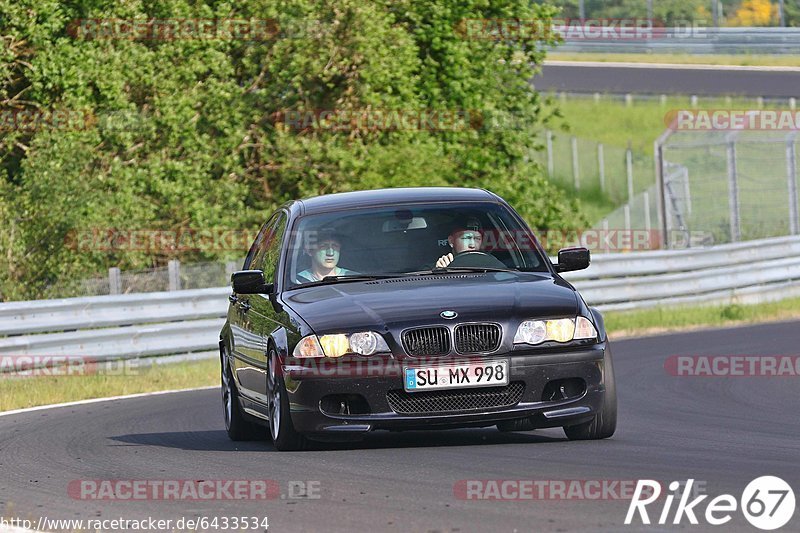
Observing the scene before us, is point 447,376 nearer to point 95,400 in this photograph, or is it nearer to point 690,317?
point 95,400

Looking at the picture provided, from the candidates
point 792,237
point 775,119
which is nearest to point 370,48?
point 792,237

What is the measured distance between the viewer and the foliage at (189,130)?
80.6ft

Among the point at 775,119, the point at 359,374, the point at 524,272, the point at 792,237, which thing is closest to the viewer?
the point at 359,374

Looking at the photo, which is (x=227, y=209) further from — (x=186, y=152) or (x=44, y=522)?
(x=44, y=522)

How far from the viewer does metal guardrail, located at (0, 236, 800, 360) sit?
18.9 m

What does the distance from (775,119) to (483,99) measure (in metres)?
13.6

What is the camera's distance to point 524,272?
33.6 ft

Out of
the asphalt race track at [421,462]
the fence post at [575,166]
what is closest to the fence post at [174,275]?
the asphalt race track at [421,462]

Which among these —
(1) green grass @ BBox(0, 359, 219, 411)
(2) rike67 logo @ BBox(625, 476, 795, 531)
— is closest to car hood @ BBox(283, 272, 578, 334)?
(2) rike67 logo @ BBox(625, 476, 795, 531)

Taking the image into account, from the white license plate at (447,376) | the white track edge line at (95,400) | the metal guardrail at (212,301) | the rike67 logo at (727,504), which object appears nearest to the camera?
the rike67 logo at (727,504)

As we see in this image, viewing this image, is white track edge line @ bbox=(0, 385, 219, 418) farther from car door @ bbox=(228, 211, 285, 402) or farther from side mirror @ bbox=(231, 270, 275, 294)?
side mirror @ bbox=(231, 270, 275, 294)

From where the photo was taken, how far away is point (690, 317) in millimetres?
23766

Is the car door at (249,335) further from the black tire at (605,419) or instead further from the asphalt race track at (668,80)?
the asphalt race track at (668,80)

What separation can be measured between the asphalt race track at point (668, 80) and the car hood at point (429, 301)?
128 ft
